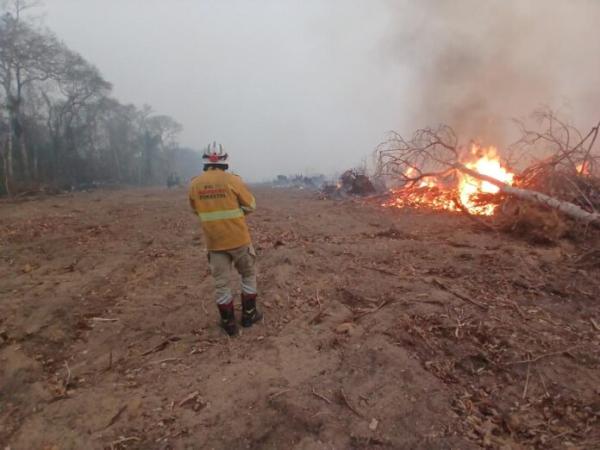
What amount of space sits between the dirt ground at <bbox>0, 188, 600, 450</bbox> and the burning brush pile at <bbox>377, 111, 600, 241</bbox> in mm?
862

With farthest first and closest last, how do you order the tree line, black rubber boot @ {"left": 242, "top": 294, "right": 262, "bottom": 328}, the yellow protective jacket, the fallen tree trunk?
1. the tree line
2. the fallen tree trunk
3. black rubber boot @ {"left": 242, "top": 294, "right": 262, "bottom": 328}
4. the yellow protective jacket

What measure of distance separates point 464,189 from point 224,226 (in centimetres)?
821

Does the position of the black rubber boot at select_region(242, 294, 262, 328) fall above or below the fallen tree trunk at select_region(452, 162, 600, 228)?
below

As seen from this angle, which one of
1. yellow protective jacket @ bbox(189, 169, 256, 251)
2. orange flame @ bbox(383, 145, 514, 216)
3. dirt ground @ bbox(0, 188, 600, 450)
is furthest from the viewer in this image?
orange flame @ bbox(383, 145, 514, 216)

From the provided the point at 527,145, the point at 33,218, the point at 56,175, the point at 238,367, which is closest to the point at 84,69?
the point at 56,175

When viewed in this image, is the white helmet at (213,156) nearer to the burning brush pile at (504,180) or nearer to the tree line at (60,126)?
the burning brush pile at (504,180)

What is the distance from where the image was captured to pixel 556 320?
12.8 ft

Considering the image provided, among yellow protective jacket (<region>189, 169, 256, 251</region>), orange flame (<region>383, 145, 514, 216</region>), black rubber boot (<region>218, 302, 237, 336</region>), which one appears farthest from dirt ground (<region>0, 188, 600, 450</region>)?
orange flame (<region>383, 145, 514, 216</region>)

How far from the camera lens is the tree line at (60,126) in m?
20.1

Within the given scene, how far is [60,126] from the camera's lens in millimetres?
27438

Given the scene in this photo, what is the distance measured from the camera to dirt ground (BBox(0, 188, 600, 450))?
102 inches

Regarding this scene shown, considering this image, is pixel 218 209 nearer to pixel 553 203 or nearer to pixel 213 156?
pixel 213 156

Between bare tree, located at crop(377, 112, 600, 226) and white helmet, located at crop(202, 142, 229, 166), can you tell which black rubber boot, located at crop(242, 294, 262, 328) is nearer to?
white helmet, located at crop(202, 142, 229, 166)

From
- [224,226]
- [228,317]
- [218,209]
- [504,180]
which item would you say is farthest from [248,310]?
[504,180]
